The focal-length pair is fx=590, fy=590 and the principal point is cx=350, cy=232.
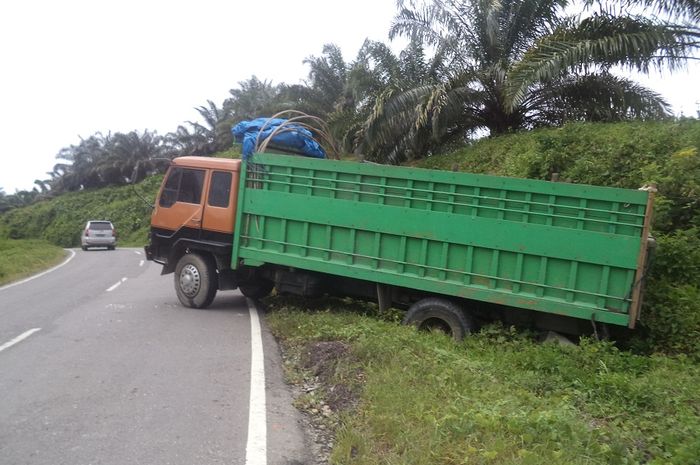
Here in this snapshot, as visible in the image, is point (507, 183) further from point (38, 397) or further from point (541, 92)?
point (541, 92)

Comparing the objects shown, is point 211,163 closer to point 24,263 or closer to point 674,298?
point 674,298

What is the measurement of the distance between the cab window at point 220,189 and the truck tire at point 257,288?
69.6 inches

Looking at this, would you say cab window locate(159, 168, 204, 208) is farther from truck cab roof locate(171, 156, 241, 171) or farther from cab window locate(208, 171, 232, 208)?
cab window locate(208, 171, 232, 208)

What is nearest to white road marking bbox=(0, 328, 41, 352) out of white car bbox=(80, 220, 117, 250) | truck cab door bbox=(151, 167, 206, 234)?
truck cab door bbox=(151, 167, 206, 234)

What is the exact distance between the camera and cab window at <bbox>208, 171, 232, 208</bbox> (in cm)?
988

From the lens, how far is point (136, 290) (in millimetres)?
13750

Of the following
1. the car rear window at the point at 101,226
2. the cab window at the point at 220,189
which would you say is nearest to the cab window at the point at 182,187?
the cab window at the point at 220,189

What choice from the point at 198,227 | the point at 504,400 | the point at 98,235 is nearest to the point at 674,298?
the point at 504,400

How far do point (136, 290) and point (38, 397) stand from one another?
8.40m

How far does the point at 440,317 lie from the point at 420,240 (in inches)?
42.1

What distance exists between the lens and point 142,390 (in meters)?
5.84

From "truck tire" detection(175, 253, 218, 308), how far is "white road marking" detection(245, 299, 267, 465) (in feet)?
7.53

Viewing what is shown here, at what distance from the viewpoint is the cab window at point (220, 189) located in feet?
32.4

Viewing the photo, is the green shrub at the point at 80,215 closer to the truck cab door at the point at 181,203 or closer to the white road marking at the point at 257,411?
the truck cab door at the point at 181,203
